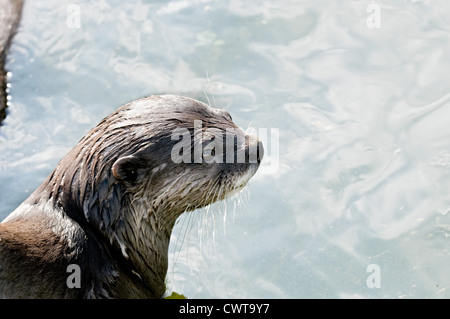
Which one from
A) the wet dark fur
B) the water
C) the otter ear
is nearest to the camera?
the otter ear

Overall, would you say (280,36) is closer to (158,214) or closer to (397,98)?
(397,98)

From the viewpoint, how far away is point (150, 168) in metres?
3.57

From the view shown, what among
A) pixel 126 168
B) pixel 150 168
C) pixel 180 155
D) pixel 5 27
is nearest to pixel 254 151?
pixel 180 155

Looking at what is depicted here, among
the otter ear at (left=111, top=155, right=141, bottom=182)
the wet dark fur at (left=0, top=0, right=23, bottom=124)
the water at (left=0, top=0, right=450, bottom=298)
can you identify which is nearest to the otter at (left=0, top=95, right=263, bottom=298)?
the otter ear at (left=111, top=155, right=141, bottom=182)

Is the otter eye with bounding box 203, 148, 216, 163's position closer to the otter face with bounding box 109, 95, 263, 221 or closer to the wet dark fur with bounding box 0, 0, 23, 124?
the otter face with bounding box 109, 95, 263, 221

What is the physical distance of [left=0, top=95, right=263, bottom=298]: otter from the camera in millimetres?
3451

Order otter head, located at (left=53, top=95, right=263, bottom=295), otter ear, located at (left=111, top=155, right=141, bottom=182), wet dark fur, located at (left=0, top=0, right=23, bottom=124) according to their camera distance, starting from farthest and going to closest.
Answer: wet dark fur, located at (left=0, top=0, right=23, bottom=124) < otter head, located at (left=53, top=95, right=263, bottom=295) < otter ear, located at (left=111, top=155, right=141, bottom=182)

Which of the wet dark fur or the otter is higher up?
the wet dark fur

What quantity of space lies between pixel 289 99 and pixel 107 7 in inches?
98.0

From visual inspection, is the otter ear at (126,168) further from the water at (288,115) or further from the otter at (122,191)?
the water at (288,115)

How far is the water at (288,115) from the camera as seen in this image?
187 inches

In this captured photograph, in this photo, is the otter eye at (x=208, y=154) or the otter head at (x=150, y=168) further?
the otter eye at (x=208, y=154)

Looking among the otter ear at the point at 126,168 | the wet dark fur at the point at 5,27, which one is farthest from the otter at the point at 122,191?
the wet dark fur at the point at 5,27
